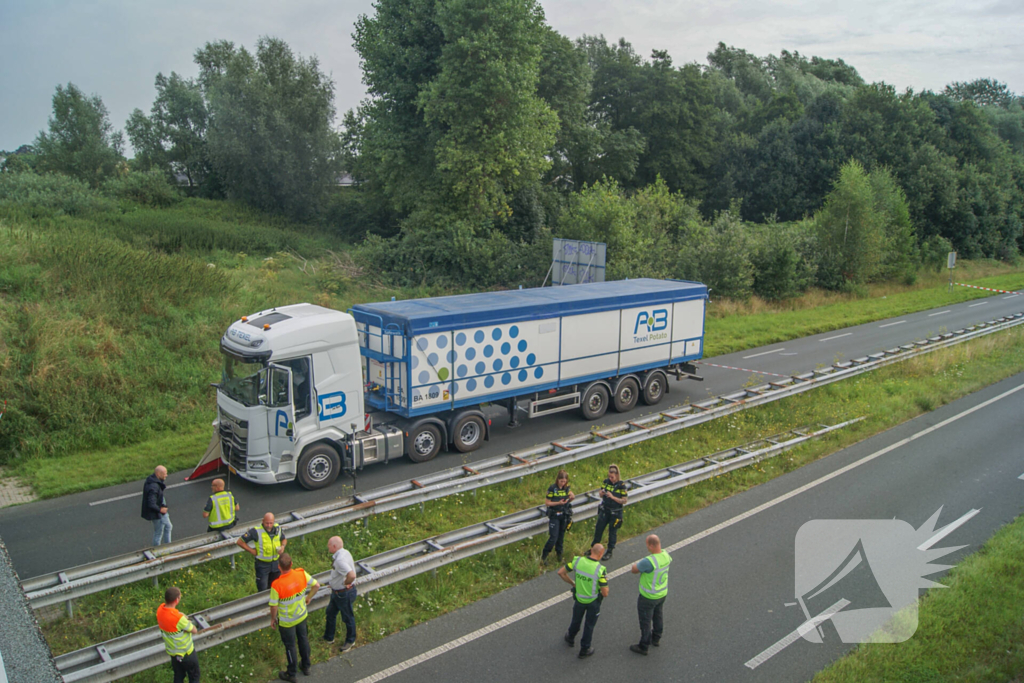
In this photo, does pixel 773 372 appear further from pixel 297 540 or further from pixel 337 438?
pixel 297 540

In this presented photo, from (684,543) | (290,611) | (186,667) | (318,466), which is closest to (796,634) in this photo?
(684,543)

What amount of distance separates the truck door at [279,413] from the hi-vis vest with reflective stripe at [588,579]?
6.72m

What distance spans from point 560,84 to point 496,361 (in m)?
32.4

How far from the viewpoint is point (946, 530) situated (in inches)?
474

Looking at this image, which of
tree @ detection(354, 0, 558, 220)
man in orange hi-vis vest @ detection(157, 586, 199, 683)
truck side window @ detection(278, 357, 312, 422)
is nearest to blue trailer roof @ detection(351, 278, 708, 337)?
truck side window @ detection(278, 357, 312, 422)

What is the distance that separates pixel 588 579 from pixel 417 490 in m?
4.33

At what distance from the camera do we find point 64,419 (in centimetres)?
1611

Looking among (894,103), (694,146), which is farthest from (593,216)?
(894,103)

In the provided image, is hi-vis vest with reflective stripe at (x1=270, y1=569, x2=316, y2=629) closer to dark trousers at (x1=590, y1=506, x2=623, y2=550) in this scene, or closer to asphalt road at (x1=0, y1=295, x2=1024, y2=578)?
dark trousers at (x1=590, y1=506, x2=623, y2=550)

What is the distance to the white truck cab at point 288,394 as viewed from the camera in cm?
1290

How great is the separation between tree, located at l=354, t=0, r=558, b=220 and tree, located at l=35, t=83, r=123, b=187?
23901 mm

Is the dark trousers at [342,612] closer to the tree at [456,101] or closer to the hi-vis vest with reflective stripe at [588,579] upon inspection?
the hi-vis vest with reflective stripe at [588,579]

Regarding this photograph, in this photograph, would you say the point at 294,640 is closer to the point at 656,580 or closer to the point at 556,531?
the point at 556,531

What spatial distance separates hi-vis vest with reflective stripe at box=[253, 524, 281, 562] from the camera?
9359 millimetres
